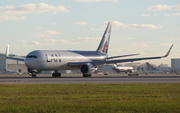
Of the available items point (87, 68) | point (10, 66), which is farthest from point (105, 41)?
point (10, 66)

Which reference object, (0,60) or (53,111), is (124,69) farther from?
(53,111)

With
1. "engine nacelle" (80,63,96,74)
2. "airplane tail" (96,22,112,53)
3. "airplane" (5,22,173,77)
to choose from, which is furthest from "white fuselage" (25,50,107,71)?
"airplane tail" (96,22,112,53)

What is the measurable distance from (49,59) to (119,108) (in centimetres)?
4160

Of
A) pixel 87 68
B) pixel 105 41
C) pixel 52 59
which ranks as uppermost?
pixel 105 41

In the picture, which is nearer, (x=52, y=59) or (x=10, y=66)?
(x=52, y=59)

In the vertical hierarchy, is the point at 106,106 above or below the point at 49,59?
below

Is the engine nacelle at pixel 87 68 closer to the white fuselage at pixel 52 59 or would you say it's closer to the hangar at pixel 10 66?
the white fuselage at pixel 52 59

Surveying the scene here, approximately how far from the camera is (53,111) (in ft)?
43.2

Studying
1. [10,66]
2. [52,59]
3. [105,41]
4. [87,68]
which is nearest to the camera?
[52,59]

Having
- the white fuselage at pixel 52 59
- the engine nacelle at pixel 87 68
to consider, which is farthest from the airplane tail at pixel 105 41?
the engine nacelle at pixel 87 68

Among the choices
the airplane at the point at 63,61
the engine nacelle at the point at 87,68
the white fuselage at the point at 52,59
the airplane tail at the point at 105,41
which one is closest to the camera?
the white fuselage at the point at 52,59

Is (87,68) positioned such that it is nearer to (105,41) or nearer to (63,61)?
(63,61)

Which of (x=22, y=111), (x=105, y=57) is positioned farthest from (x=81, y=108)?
(x=105, y=57)

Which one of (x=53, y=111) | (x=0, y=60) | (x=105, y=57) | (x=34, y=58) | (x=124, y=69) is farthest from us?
(x=0, y=60)
